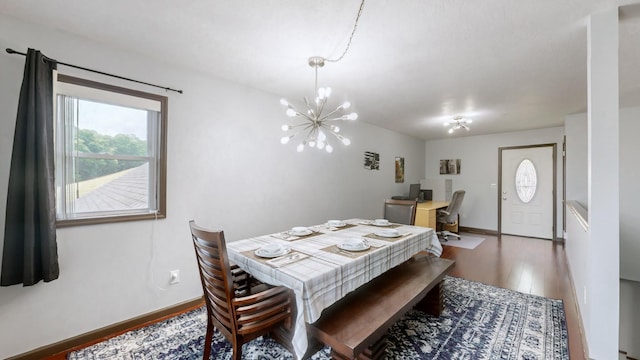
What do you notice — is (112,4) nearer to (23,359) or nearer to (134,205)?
(134,205)

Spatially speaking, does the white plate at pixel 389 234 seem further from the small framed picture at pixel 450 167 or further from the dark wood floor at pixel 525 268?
the small framed picture at pixel 450 167

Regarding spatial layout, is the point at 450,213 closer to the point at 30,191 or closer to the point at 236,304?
the point at 236,304

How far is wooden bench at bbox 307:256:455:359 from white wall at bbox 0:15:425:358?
1641 mm

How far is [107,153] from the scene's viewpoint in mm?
2174

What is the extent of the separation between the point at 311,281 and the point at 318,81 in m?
2.17

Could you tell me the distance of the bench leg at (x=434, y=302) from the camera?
234 cm

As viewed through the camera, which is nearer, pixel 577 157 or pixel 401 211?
pixel 401 211

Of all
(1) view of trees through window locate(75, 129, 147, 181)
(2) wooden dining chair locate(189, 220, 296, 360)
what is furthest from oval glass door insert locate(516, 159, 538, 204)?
(1) view of trees through window locate(75, 129, 147, 181)

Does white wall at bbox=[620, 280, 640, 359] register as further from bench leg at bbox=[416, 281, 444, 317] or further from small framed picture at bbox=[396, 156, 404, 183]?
small framed picture at bbox=[396, 156, 404, 183]

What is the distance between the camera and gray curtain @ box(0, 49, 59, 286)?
5.60 ft

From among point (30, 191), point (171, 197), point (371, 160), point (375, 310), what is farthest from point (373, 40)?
point (371, 160)

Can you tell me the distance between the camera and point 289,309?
1529mm

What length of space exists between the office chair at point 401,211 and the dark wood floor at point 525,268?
1046 millimetres

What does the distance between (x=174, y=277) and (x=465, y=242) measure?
4.96 meters
